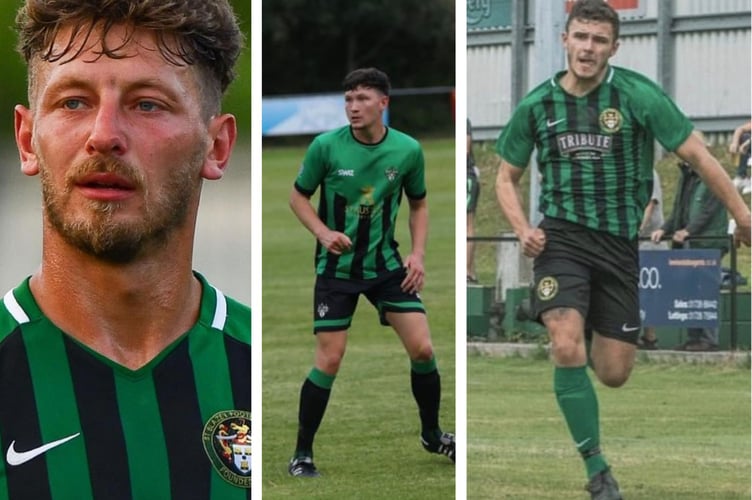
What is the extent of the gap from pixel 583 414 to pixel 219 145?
1.49 meters

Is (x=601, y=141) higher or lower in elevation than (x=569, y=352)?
higher

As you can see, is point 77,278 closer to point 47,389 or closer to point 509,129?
point 47,389

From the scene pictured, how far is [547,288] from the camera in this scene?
5477 mm

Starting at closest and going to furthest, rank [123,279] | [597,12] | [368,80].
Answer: [123,279], [597,12], [368,80]

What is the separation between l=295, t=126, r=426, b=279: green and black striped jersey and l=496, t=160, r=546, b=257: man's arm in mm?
504

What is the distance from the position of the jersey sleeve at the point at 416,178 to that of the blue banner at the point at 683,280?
36.6 inches

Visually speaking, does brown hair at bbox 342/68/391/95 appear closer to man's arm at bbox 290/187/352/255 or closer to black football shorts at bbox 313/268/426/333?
man's arm at bbox 290/187/352/255

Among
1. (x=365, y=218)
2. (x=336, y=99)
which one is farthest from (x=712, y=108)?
(x=336, y=99)

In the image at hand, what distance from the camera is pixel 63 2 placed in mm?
4699

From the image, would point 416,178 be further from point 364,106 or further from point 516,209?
point 516,209

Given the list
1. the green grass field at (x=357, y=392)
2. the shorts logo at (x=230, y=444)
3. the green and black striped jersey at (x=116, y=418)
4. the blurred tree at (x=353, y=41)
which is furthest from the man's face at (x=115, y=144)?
the blurred tree at (x=353, y=41)

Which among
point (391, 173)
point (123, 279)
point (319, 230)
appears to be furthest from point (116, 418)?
point (391, 173)

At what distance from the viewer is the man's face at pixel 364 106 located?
591cm

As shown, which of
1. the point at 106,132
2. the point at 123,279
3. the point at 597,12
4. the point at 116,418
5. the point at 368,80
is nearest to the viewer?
the point at 106,132
